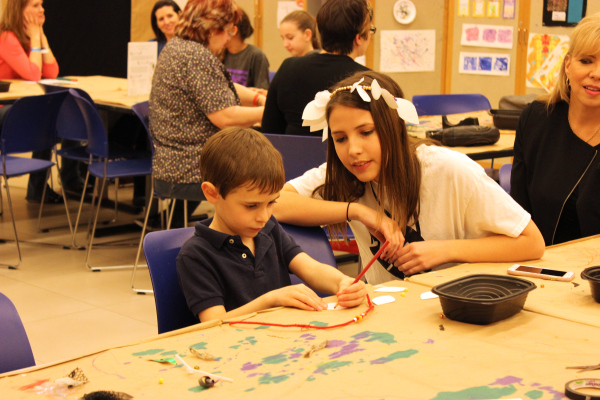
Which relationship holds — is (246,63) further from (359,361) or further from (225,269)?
(359,361)

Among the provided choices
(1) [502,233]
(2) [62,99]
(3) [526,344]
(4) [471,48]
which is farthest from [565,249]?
(4) [471,48]

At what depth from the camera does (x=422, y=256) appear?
172cm

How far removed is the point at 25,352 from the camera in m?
1.27

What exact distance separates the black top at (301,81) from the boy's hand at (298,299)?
1.83 metres

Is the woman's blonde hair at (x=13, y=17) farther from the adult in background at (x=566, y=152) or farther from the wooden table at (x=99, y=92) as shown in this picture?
the adult in background at (x=566, y=152)

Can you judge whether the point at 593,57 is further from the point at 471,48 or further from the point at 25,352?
the point at 471,48

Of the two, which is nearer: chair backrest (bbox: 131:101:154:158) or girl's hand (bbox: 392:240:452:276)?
girl's hand (bbox: 392:240:452:276)

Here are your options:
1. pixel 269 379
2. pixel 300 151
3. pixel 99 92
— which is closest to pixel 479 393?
pixel 269 379

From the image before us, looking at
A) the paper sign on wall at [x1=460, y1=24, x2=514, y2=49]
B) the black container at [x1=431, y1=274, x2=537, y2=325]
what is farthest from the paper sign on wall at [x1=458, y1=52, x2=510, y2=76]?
the black container at [x1=431, y1=274, x2=537, y2=325]

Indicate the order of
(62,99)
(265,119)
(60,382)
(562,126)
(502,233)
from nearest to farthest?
(60,382), (502,233), (562,126), (265,119), (62,99)

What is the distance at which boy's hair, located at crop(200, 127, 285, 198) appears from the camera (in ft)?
5.13

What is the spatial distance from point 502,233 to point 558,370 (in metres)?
0.67

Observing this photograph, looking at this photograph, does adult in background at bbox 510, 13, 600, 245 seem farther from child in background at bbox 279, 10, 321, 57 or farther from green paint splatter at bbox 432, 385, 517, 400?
child in background at bbox 279, 10, 321, 57

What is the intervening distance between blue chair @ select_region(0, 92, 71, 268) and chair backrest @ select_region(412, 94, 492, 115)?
2239 mm
